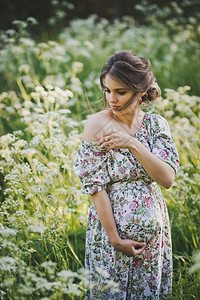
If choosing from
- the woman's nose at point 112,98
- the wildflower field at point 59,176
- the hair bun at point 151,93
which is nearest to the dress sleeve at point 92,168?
the woman's nose at point 112,98

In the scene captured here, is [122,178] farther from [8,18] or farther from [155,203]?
[8,18]

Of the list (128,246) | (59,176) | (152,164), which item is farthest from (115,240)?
(59,176)

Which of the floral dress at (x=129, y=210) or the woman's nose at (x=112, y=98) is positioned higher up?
the woman's nose at (x=112, y=98)

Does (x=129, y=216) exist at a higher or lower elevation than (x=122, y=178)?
lower

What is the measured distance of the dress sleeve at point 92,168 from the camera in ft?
5.74

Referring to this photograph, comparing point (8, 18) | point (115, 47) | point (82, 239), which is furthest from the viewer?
point (8, 18)

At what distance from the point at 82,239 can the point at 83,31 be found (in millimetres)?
5223

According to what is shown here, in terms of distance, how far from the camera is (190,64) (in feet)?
20.0

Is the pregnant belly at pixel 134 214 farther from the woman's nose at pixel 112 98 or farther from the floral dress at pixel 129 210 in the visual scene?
the woman's nose at pixel 112 98

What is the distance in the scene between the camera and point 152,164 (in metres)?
1.72

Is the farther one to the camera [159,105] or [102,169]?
[159,105]

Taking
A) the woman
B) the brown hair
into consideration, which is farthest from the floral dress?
the brown hair

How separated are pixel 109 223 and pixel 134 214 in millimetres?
151

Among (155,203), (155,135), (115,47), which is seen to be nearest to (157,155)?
(155,135)
